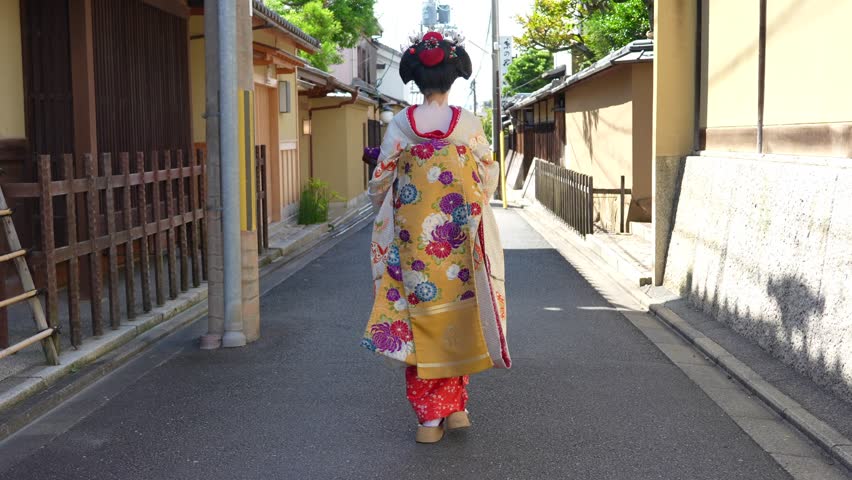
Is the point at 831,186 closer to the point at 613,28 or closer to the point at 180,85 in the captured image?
the point at 180,85

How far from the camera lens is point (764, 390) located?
6023 mm

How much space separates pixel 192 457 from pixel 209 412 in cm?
84

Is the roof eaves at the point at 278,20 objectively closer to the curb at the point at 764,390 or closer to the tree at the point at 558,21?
the curb at the point at 764,390

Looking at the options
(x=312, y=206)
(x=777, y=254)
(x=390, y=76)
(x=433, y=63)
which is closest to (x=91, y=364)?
(x=433, y=63)

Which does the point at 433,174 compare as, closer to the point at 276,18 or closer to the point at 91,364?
the point at 91,364

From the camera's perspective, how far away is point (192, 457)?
193 inches

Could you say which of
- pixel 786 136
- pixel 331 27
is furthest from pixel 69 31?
pixel 331 27

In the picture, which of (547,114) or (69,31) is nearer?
(69,31)

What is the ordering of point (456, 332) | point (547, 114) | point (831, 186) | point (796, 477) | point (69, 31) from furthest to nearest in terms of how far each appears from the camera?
1. point (547, 114)
2. point (69, 31)
3. point (831, 186)
4. point (456, 332)
5. point (796, 477)

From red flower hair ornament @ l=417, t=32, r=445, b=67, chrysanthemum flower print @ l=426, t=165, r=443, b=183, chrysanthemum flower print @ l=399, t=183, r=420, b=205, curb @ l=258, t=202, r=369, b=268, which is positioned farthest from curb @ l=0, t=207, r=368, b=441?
curb @ l=258, t=202, r=369, b=268

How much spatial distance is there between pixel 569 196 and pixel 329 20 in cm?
1166

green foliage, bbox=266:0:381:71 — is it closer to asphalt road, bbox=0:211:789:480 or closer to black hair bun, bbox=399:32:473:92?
asphalt road, bbox=0:211:789:480

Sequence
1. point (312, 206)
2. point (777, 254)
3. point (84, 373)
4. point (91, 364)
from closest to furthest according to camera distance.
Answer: point (84, 373), point (91, 364), point (777, 254), point (312, 206)

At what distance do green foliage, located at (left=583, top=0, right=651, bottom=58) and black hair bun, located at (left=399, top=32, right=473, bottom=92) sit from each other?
17.4m
